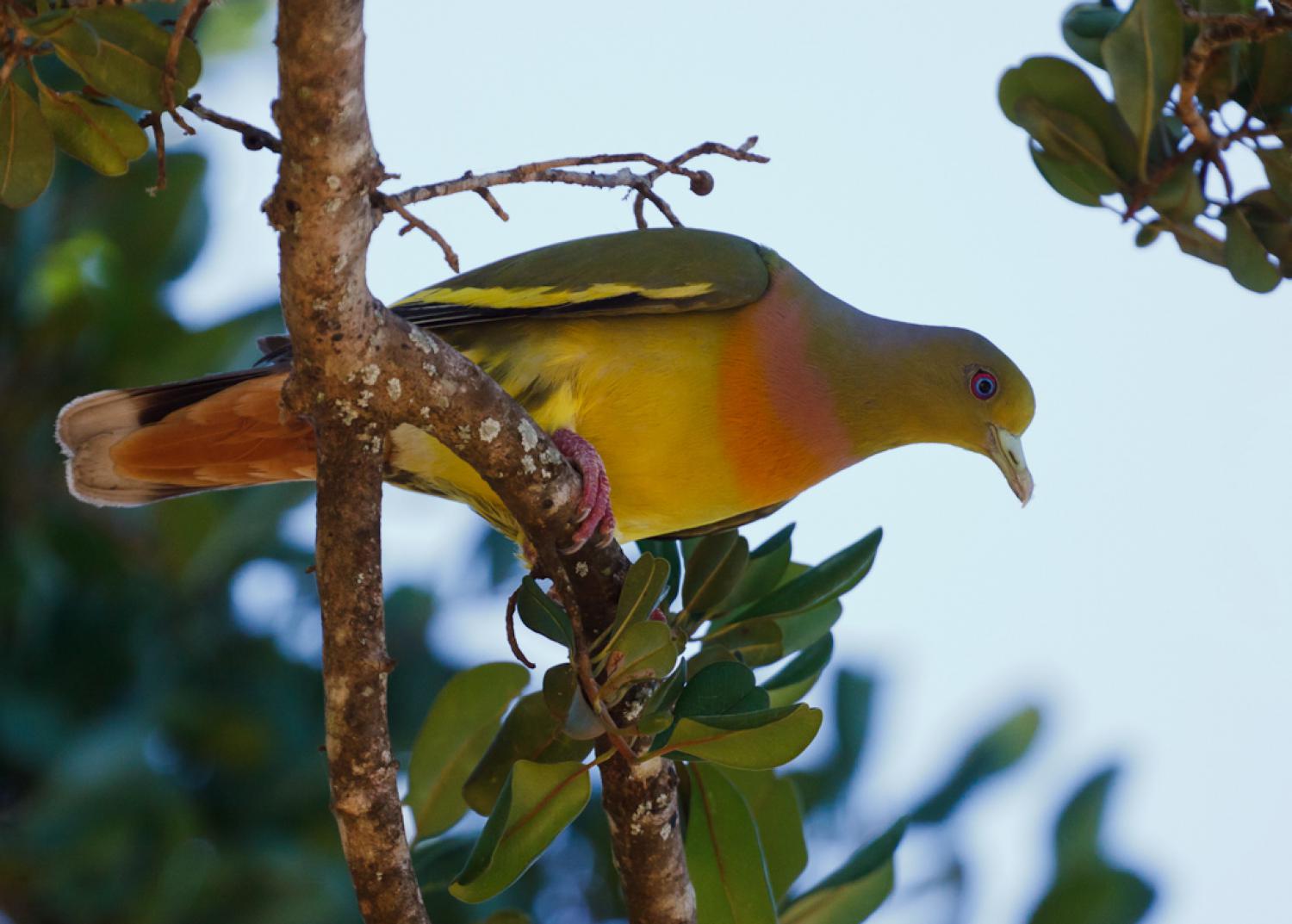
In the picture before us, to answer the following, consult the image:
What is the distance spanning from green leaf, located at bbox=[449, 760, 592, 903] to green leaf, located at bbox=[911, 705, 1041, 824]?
5.60ft

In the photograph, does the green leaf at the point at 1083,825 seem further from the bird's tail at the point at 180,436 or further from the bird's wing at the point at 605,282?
the bird's tail at the point at 180,436

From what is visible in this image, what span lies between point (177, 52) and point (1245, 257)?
5.06ft

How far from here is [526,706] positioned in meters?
2.13

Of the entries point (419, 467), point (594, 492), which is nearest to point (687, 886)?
point (594, 492)

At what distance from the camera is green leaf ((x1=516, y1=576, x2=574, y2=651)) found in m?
1.95

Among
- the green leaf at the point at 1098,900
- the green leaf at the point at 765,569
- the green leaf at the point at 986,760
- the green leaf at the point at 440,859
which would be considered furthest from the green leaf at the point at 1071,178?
the green leaf at the point at 986,760

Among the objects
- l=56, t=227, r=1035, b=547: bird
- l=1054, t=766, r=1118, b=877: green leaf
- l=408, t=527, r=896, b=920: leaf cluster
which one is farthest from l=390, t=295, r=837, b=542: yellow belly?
l=1054, t=766, r=1118, b=877: green leaf

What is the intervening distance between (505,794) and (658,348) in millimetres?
910

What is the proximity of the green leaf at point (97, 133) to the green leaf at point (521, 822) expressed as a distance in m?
0.96

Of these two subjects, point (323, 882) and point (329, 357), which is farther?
point (323, 882)

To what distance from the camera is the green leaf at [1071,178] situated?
215 centimetres

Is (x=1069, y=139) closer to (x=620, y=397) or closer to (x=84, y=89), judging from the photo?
(x=620, y=397)

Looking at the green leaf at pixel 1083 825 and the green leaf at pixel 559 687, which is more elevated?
the green leaf at pixel 559 687

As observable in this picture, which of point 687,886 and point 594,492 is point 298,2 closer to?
point 594,492
